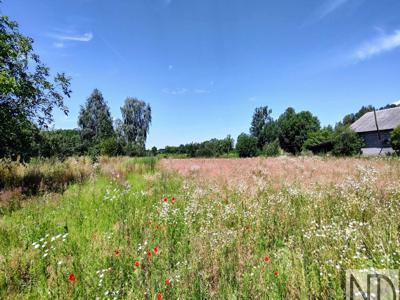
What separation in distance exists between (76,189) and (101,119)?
40190 millimetres

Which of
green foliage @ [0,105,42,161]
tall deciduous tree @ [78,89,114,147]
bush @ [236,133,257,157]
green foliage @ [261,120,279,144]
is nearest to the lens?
green foliage @ [0,105,42,161]

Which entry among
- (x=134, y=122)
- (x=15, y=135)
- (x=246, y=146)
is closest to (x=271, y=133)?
(x=246, y=146)

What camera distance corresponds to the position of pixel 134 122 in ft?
154

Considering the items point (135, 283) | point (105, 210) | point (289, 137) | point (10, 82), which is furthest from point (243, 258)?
point (289, 137)

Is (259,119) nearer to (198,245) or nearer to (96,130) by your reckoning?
(96,130)

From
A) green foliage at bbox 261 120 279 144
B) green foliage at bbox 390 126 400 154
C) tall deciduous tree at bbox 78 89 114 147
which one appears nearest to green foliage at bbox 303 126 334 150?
green foliage at bbox 261 120 279 144

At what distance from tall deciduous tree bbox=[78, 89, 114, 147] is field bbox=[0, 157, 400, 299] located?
39.9m

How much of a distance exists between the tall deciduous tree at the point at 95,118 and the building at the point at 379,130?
51.9m

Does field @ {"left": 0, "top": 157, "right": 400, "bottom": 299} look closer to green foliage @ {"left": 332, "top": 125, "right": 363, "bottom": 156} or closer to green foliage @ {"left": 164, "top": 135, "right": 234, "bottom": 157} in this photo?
green foliage @ {"left": 332, "top": 125, "right": 363, "bottom": 156}

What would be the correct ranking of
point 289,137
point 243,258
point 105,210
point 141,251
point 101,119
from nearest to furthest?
1. point 243,258
2. point 141,251
3. point 105,210
4. point 101,119
5. point 289,137

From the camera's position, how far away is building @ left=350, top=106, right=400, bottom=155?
37.7 metres

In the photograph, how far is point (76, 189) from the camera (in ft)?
22.8

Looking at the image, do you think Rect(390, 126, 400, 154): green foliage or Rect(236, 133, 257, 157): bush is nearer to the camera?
Rect(390, 126, 400, 154): green foliage

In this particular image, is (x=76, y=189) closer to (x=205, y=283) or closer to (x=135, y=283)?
(x=135, y=283)
